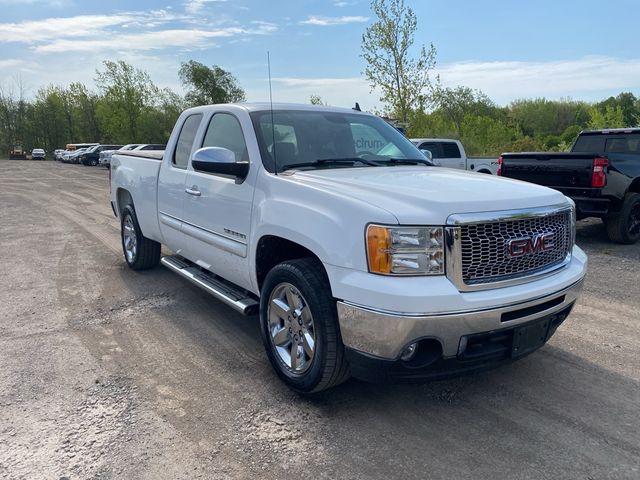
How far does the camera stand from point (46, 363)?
392 centimetres

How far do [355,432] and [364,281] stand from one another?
940mm

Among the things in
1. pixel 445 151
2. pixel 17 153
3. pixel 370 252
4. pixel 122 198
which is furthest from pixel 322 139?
pixel 17 153

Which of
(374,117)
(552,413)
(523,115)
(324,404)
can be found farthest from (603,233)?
(523,115)

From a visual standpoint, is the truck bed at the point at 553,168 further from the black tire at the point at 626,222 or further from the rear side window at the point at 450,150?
the rear side window at the point at 450,150

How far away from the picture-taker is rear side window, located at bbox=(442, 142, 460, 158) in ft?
A: 45.3

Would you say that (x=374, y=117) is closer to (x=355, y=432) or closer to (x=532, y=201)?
(x=532, y=201)

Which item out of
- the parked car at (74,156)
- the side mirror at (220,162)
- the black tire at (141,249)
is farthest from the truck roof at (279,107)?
the parked car at (74,156)

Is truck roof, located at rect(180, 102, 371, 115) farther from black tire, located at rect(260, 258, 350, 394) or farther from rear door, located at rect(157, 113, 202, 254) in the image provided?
black tire, located at rect(260, 258, 350, 394)

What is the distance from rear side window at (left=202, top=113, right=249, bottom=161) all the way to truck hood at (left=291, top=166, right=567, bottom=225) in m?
0.71

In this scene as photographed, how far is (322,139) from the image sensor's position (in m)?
4.16

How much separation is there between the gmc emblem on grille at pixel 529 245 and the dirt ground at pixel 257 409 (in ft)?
3.33

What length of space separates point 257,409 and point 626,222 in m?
7.38

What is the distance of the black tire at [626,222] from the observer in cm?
805

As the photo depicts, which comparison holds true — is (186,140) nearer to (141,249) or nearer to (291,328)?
(141,249)
